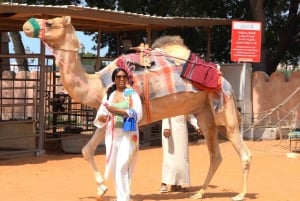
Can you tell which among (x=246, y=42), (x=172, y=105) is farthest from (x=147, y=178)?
(x=246, y=42)

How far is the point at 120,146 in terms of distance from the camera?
691 cm

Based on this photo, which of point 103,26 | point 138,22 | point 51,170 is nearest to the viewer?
point 51,170

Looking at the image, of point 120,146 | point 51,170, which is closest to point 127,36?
point 51,170

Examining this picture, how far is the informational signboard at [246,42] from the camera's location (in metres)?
15.8

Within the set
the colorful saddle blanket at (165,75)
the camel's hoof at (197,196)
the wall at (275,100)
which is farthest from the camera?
the wall at (275,100)

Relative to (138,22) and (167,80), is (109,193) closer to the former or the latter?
(167,80)

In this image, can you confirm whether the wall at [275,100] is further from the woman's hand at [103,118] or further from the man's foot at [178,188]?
the woman's hand at [103,118]

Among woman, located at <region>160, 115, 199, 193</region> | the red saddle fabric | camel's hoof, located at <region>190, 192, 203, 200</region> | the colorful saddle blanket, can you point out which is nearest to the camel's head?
the colorful saddle blanket

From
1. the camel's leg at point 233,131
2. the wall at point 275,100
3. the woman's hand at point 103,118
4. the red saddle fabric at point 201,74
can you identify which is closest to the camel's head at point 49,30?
the woman's hand at point 103,118

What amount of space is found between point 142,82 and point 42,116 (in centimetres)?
560

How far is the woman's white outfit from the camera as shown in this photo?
6887 millimetres

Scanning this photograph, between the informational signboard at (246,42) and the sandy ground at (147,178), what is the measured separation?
2.53 metres

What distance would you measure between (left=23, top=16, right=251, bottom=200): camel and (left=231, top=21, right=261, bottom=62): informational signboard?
7.31m

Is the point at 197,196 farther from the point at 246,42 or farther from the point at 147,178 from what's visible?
the point at 246,42
